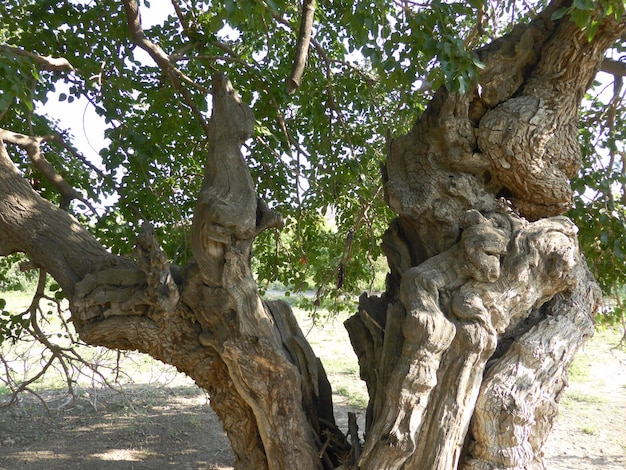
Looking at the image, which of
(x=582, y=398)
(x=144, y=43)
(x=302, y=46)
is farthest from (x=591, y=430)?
(x=144, y=43)

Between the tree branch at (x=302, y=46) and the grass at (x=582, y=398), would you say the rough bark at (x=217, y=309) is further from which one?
the grass at (x=582, y=398)

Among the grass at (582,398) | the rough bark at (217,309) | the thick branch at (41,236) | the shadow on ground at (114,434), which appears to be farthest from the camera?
the grass at (582,398)

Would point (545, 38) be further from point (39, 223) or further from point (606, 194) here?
point (39, 223)

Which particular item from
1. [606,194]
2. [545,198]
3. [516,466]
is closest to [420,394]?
[516,466]

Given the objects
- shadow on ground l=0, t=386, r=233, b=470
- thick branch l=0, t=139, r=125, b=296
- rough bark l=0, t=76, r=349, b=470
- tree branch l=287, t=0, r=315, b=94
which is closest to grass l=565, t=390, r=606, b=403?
shadow on ground l=0, t=386, r=233, b=470

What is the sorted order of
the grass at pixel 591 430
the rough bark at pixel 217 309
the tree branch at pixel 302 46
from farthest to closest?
1. the grass at pixel 591 430
2. the tree branch at pixel 302 46
3. the rough bark at pixel 217 309

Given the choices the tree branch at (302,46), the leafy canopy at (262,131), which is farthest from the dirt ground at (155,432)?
the tree branch at (302,46)

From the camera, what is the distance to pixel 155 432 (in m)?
6.22

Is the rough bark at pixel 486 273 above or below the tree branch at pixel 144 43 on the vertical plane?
below

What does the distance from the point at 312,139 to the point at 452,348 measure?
302 centimetres

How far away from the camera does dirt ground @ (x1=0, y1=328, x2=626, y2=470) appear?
18.0 feet

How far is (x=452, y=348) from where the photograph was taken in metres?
2.81

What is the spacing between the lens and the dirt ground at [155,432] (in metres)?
5.48

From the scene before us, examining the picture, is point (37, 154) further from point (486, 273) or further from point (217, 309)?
point (486, 273)
